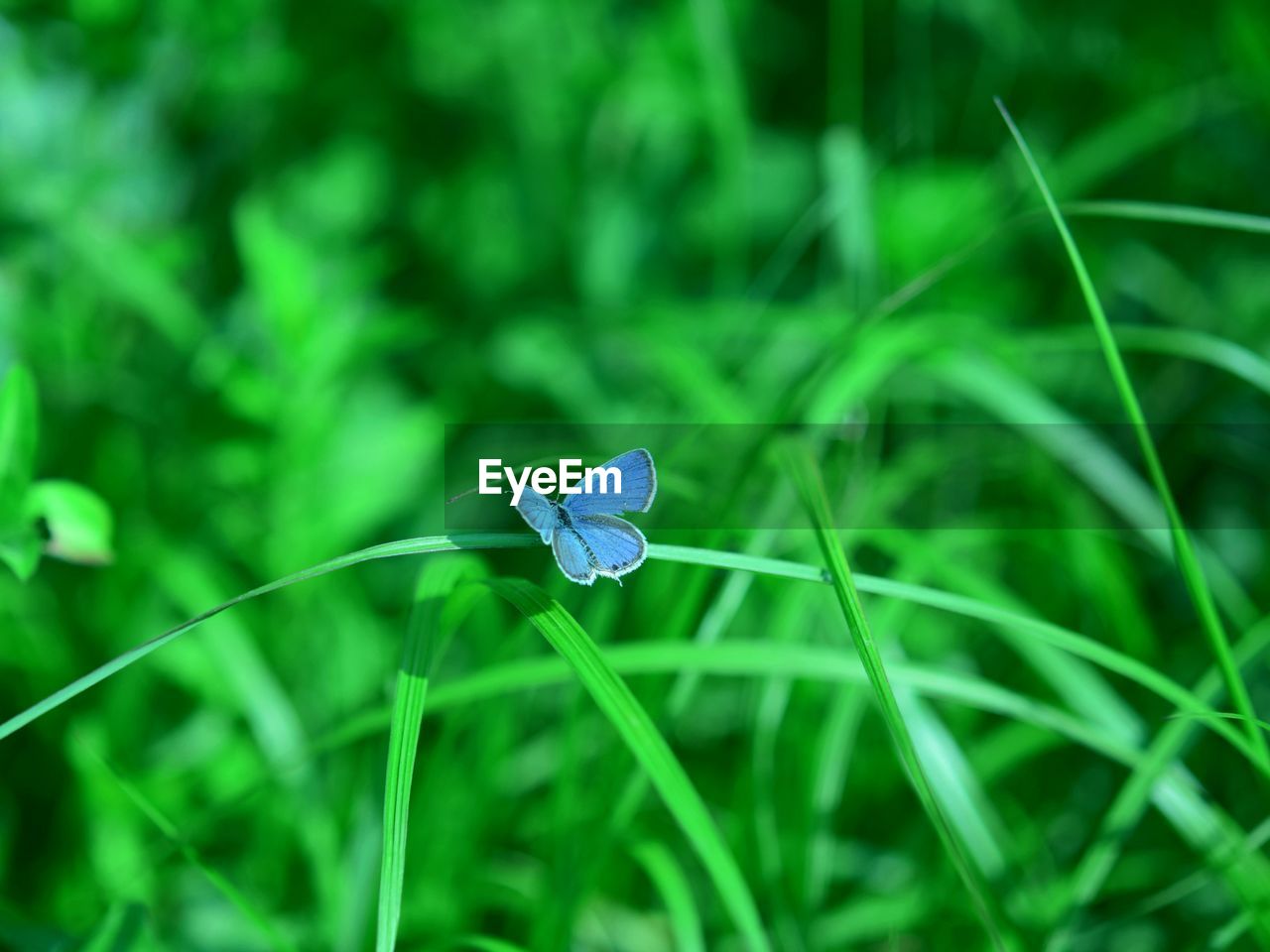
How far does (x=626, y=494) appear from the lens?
0.77 meters

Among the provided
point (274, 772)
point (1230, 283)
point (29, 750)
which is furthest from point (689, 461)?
point (1230, 283)

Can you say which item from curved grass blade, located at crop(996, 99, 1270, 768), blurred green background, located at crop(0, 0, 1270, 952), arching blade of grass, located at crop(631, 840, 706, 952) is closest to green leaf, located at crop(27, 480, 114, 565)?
blurred green background, located at crop(0, 0, 1270, 952)

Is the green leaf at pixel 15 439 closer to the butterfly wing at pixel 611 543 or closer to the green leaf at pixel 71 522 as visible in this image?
the green leaf at pixel 71 522

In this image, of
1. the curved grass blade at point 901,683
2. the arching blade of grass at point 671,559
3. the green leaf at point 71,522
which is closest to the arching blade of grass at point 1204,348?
the curved grass blade at point 901,683

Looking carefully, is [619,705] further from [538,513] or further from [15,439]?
[15,439]

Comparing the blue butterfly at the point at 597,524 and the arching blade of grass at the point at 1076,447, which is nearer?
the blue butterfly at the point at 597,524

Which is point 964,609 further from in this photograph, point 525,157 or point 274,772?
point 525,157

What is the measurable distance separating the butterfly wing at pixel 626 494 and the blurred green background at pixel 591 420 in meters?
0.19

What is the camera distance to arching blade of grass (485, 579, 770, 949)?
0.74 m

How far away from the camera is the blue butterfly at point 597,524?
0.70 meters

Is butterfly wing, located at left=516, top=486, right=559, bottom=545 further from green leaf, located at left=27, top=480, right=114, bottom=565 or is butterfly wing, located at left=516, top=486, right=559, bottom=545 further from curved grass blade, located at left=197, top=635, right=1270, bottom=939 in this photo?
green leaf, located at left=27, top=480, right=114, bottom=565

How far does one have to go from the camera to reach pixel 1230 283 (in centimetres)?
198

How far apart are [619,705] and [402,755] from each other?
161 mm

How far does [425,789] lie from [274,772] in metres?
0.17
